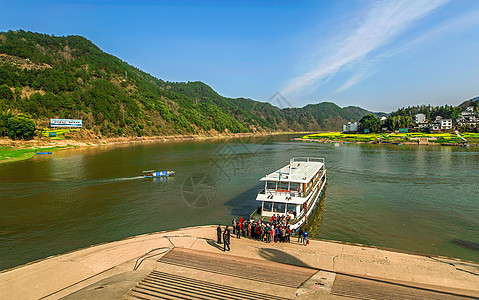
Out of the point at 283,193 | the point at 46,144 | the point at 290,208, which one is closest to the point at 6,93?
the point at 46,144

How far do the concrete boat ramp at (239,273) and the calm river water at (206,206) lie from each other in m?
5.96

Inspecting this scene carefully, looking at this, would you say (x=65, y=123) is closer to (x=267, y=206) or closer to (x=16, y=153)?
(x=16, y=153)

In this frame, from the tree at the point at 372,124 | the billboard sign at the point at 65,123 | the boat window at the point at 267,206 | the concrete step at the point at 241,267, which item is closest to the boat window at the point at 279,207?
the boat window at the point at 267,206

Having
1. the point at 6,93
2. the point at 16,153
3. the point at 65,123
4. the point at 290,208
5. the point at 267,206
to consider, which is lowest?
the point at 290,208

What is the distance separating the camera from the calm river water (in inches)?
1008

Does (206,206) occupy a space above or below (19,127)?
below

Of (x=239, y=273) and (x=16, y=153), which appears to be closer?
(x=239, y=273)

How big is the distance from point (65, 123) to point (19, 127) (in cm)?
2868

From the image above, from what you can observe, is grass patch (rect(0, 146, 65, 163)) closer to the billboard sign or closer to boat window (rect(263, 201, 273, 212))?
the billboard sign

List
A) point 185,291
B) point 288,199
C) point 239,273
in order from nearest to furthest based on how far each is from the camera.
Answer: point 185,291, point 239,273, point 288,199

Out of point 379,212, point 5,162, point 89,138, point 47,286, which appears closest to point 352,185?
point 379,212

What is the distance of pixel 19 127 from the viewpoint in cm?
10369

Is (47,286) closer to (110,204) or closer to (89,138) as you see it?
(110,204)

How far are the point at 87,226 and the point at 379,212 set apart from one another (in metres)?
36.2
